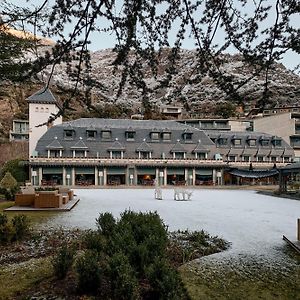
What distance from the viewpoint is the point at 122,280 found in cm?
467

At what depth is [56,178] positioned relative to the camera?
40.2m

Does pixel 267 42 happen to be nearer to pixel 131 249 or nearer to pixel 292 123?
pixel 131 249

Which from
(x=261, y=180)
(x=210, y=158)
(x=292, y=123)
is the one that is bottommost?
(x=261, y=180)

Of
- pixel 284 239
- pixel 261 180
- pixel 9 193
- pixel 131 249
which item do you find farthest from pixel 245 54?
pixel 261 180

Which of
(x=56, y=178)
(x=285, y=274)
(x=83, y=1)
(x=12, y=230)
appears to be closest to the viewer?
(x=83, y=1)

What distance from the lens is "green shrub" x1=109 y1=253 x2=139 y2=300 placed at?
4590 millimetres

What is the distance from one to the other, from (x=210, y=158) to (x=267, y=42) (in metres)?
41.0

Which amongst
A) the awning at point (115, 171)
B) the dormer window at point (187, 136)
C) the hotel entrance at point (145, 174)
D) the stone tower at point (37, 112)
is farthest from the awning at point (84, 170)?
the dormer window at point (187, 136)

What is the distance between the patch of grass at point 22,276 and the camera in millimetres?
5508

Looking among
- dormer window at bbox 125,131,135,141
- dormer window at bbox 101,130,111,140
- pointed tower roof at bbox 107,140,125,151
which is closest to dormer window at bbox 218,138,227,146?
dormer window at bbox 125,131,135,141

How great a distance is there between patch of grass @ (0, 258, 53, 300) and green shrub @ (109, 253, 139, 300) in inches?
67.2

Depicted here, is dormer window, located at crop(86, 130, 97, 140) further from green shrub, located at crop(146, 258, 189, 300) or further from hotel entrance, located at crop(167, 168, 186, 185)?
green shrub, located at crop(146, 258, 189, 300)

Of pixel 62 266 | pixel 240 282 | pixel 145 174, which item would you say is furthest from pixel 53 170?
pixel 240 282

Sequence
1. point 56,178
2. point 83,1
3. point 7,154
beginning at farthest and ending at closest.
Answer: point 7,154 → point 56,178 → point 83,1
